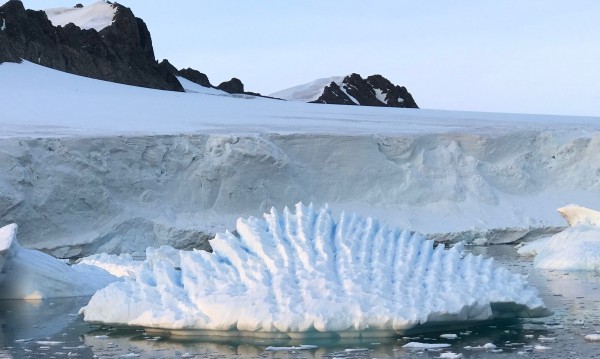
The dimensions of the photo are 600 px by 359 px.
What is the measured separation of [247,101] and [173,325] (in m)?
16.1

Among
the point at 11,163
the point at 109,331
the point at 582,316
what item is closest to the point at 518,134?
the point at 11,163

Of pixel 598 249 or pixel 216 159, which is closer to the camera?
pixel 598 249

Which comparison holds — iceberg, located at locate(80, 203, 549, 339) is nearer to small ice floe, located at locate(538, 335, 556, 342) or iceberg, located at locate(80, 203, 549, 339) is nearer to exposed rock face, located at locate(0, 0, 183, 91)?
small ice floe, located at locate(538, 335, 556, 342)

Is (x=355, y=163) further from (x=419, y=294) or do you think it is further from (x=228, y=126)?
(x=419, y=294)

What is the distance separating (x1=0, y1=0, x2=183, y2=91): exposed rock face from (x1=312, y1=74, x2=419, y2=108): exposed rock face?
20.9ft

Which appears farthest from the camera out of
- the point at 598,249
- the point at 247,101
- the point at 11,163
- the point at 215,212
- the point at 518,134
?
the point at 247,101

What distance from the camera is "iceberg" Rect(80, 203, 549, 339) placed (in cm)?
511

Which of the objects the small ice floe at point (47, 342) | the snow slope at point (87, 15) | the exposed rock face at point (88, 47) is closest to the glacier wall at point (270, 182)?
the small ice floe at point (47, 342)

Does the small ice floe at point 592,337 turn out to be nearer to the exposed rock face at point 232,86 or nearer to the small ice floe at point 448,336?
the small ice floe at point 448,336

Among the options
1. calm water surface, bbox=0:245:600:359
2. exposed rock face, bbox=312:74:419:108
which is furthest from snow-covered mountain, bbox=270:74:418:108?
calm water surface, bbox=0:245:600:359

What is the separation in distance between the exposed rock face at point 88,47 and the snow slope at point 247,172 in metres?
5.85

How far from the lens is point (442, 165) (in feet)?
49.2

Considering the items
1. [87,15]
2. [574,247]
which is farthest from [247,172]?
[87,15]

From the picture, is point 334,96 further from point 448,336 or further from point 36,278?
point 448,336
